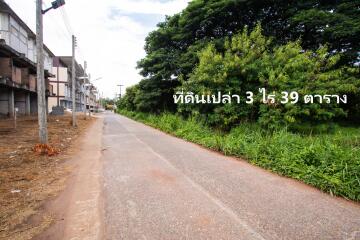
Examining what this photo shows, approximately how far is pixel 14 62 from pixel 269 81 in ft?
74.7

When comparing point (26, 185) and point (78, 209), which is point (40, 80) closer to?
point (26, 185)

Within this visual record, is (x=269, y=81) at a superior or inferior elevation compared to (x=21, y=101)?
superior

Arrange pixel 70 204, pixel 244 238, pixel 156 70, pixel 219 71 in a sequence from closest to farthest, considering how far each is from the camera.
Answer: pixel 244 238 < pixel 70 204 < pixel 219 71 < pixel 156 70

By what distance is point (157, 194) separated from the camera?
15.9 ft

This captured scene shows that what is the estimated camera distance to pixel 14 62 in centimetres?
2244

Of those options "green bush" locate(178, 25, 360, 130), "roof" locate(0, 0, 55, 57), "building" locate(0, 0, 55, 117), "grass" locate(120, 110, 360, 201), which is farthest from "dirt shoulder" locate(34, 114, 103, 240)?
"roof" locate(0, 0, 55, 57)

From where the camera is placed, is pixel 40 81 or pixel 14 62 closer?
pixel 40 81

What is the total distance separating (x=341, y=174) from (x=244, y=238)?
10.2 feet

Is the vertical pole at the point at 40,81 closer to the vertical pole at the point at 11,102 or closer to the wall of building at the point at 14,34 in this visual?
the wall of building at the point at 14,34

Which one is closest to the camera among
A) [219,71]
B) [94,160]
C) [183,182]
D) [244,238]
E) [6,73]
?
[244,238]

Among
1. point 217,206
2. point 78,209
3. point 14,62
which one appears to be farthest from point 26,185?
point 14,62

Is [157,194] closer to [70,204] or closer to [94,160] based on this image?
→ [70,204]

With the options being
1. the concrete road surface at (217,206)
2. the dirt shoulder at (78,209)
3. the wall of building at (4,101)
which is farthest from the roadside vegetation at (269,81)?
the wall of building at (4,101)

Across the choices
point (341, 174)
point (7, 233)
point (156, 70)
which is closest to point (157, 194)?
point (7, 233)
